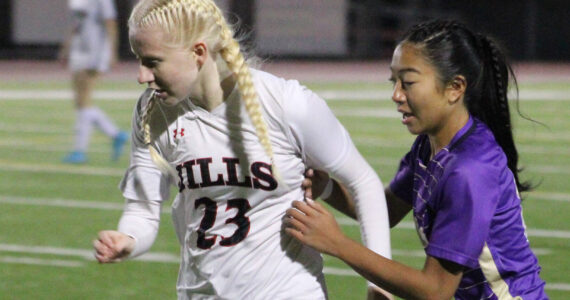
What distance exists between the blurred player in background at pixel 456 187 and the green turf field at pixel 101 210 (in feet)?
9.35

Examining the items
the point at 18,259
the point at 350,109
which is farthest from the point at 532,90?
the point at 18,259

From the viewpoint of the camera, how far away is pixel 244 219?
3.83 m

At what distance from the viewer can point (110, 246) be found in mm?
3818

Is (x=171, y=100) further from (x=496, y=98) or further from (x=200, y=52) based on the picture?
(x=496, y=98)

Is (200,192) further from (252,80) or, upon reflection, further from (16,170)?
(16,170)

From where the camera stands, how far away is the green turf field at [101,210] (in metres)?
6.85

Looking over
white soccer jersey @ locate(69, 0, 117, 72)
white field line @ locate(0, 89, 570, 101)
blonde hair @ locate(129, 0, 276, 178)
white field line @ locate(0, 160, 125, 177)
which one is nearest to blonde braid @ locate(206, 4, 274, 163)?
blonde hair @ locate(129, 0, 276, 178)

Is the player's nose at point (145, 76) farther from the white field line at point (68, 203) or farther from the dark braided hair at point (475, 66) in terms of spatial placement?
the white field line at point (68, 203)

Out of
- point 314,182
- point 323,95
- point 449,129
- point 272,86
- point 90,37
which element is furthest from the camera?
point 323,95

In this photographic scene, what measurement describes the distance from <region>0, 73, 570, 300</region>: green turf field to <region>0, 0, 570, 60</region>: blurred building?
14657mm

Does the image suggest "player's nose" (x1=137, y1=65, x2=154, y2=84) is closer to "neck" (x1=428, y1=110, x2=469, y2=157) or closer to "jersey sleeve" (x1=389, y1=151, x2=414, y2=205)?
"neck" (x1=428, y1=110, x2=469, y2=157)

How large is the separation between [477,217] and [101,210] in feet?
20.9

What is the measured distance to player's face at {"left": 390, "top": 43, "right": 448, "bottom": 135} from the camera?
356cm

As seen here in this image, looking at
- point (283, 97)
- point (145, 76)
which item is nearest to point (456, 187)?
point (283, 97)
